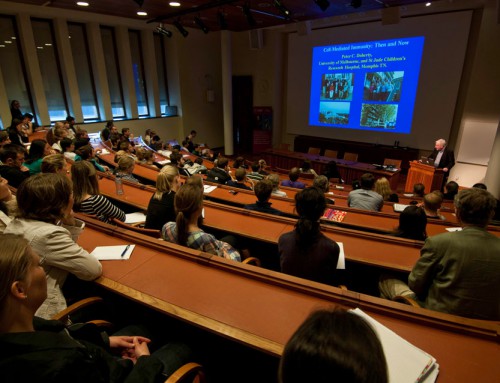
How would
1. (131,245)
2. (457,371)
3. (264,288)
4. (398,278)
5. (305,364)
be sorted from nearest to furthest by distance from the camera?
1. (305,364)
2. (457,371)
3. (264,288)
4. (131,245)
5. (398,278)

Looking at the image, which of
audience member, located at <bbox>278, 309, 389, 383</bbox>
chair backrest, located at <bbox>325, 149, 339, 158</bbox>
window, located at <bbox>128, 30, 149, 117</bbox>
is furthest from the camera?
window, located at <bbox>128, 30, 149, 117</bbox>

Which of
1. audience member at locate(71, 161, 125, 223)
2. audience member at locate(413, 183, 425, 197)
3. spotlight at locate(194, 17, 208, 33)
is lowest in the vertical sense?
audience member at locate(413, 183, 425, 197)

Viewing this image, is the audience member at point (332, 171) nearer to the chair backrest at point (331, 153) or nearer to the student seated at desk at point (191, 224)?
the chair backrest at point (331, 153)

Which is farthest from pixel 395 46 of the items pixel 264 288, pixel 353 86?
pixel 264 288

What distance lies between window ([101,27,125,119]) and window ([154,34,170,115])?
1466 millimetres

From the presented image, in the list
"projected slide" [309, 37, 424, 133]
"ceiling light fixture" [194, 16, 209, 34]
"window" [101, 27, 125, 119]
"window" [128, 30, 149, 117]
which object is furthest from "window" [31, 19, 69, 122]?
"projected slide" [309, 37, 424, 133]

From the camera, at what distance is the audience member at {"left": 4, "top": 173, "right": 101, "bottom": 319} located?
1.54 m

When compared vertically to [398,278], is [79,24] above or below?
above

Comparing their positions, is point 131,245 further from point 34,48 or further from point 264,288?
point 34,48

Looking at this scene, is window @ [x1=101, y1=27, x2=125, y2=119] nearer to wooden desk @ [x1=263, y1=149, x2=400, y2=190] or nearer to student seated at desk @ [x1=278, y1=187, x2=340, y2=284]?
wooden desk @ [x1=263, y1=149, x2=400, y2=190]

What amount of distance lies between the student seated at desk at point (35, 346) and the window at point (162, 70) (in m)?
10.8

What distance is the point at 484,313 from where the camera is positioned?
A: 1651mm

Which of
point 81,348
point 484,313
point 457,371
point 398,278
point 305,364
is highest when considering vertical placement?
point 305,364

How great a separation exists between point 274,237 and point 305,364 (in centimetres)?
189
